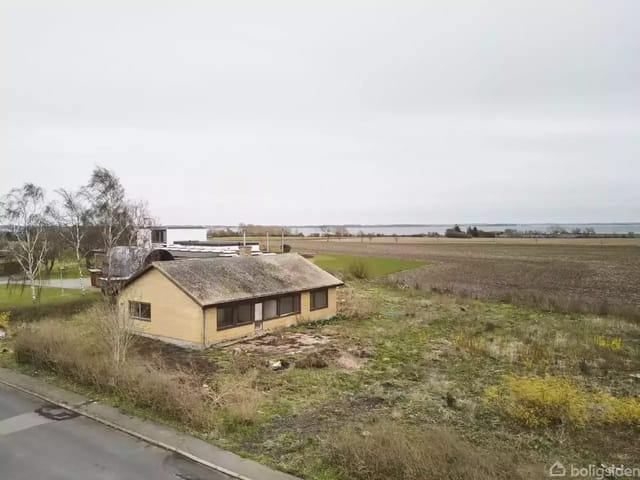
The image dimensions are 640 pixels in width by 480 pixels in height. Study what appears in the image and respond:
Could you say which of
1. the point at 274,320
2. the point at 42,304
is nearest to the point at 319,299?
the point at 274,320

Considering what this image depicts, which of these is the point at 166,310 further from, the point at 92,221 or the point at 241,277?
the point at 92,221

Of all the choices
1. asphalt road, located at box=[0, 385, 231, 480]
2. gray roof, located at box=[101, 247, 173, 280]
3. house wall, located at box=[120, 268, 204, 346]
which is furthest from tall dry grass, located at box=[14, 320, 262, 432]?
gray roof, located at box=[101, 247, 173, 280]

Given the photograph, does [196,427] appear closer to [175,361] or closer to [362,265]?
[175,361]

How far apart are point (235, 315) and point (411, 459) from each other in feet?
56.4

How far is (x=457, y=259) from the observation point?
79.0 metres

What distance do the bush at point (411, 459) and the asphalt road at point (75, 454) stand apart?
3.05 meters

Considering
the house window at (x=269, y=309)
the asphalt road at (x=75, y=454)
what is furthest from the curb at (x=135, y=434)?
the house window at (x=269, y=309)

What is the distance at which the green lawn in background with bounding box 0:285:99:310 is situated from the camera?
1362 inches

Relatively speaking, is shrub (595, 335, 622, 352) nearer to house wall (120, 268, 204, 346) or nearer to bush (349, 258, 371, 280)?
house wall (120, 268, 204, 346)

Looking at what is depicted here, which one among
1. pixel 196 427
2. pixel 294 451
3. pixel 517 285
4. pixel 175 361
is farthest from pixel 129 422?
pixel 517 285

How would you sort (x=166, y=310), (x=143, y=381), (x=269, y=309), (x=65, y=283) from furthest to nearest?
(x=65, y=283)
(x=269, y=309)
(x=166, y=310)
(x=143, y=381)

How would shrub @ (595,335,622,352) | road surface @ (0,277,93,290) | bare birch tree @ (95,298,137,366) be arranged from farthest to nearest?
road surface @ (0,277,93,290)
shrub @ (595,335,622,352)
bare birch tree @ (95,298,137,366)

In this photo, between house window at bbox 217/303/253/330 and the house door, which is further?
the house door

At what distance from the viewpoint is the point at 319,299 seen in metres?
32.2
